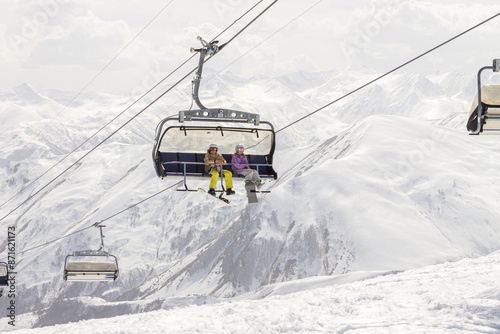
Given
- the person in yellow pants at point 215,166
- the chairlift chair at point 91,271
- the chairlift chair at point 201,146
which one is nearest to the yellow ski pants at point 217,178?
the person in yellow pants at point 215,166

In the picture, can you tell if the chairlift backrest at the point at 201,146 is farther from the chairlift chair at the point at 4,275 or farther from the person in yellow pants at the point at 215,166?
the chairlift chair at the point at 4,275

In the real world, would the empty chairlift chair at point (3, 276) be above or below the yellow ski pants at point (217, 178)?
below

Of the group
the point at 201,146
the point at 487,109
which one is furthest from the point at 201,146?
the point at 487,109

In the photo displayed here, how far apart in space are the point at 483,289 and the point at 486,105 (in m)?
17.8

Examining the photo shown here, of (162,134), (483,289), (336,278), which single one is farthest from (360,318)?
(336,278)

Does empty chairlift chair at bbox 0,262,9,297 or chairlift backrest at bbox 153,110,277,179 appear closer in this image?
chairlift backrest at bbox 153,110,277,179

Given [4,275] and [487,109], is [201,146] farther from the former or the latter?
[4,275]

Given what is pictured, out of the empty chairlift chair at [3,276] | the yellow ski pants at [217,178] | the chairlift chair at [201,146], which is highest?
the chairlift chair at [201,146]

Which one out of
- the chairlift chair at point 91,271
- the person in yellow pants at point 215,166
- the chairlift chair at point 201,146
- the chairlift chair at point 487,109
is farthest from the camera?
the chairlift chair at point 91,271

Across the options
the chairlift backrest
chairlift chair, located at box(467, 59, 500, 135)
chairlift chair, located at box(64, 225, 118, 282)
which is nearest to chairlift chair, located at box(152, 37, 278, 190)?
the chairlift backrest

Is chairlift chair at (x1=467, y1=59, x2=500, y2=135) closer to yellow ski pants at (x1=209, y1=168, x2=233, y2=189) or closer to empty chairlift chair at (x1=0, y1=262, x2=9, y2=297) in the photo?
yellow ski pants at (x1=209, y1=168, x2=233, y2=189)

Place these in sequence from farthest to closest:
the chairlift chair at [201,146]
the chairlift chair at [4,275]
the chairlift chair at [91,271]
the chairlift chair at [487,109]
Result: 1. the chairlift chair at [4,275]
2. the chairlift chair at [91,271]
3. the chairlift chair at [201,146]
4. the chairlift chair at [487,109]

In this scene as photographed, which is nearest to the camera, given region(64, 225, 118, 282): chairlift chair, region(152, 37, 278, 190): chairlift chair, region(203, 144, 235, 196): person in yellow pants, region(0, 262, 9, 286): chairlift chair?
region(152, 37, 278, 190): chairlift chair

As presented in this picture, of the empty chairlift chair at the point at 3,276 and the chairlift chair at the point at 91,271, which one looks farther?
the empty chairlift chair at the point at 3,276
